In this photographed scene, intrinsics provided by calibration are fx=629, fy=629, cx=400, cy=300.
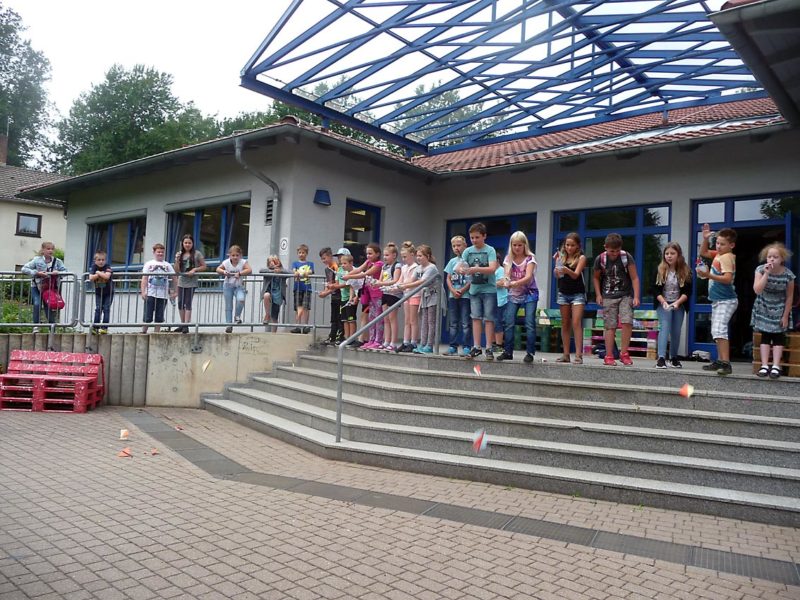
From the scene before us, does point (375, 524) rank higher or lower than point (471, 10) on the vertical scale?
lower

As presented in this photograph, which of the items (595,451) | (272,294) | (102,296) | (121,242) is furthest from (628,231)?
(121,242)

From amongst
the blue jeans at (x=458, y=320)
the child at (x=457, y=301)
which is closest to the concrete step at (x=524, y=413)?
the child at (x=457, y=301)

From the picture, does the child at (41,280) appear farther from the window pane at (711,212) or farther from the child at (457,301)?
the window pane at (711,212)

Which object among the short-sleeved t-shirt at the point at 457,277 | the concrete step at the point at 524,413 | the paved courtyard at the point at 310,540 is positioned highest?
the short-sleeved t-shirt at the point at 457,277

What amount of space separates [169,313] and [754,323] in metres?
10.4

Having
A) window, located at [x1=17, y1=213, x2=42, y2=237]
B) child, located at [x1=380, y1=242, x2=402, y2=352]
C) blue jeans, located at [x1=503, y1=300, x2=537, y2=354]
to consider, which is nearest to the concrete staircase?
blue jeans, located at [x1=503, y1=300, x2=537, y2=354]

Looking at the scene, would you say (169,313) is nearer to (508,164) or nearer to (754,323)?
(508,164)

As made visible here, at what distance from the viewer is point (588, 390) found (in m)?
6.49

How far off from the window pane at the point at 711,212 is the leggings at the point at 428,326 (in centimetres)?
553

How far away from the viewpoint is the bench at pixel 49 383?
9.21 meters

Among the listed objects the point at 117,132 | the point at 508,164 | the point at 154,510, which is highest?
the point at 117,132

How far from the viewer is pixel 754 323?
625 centimetres

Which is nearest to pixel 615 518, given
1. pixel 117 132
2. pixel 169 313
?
pixel 169 313

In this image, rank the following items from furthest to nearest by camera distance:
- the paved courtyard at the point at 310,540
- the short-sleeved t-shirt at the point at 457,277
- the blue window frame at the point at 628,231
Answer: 1. the blue window frame at the point at 628,231
2. the short-sleeved t-shirt at the point at 457,277
3. the paved courtyard at the point at 310,540
